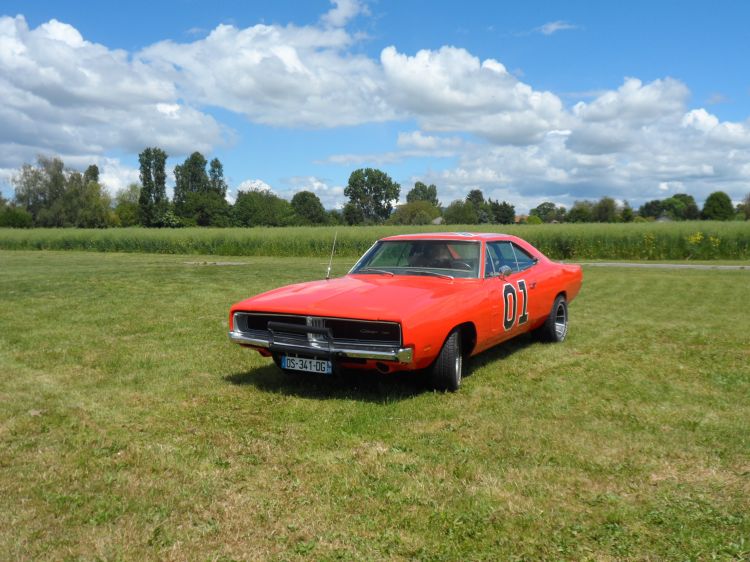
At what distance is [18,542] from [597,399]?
4.30 meters

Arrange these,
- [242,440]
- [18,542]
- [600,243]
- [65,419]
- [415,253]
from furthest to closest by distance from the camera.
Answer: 1. [600,243]
2. [415,253]
3. [65,419]
4. [242,440]
5. [18,542]

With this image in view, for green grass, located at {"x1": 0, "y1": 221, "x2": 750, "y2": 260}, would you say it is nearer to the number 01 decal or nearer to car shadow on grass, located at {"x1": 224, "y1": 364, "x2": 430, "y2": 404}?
the number 01 decal

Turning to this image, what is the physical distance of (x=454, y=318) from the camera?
5500 millimetres

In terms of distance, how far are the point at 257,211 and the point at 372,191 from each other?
3029cm

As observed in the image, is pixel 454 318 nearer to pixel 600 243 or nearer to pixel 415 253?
pixel 415 253

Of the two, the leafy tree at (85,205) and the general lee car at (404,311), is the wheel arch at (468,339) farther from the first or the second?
the leafy tree at (85,205)

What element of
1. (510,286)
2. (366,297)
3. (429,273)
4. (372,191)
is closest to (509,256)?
(510,286)

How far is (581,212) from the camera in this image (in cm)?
7800

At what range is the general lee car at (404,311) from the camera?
16.8 feet

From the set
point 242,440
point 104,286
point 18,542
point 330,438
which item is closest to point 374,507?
point 330,438

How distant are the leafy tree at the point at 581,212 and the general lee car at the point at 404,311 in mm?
70573

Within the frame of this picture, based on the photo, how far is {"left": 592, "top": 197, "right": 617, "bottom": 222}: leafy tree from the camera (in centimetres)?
7125

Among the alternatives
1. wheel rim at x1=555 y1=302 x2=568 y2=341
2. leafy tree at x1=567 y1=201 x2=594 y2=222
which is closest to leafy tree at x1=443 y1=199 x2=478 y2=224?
leafy tree at x1=567 y1=201 x2=594 y2=222

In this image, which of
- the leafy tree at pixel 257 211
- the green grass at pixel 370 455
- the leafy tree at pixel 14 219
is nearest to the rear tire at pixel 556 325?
the green grass at pixel 370 455
